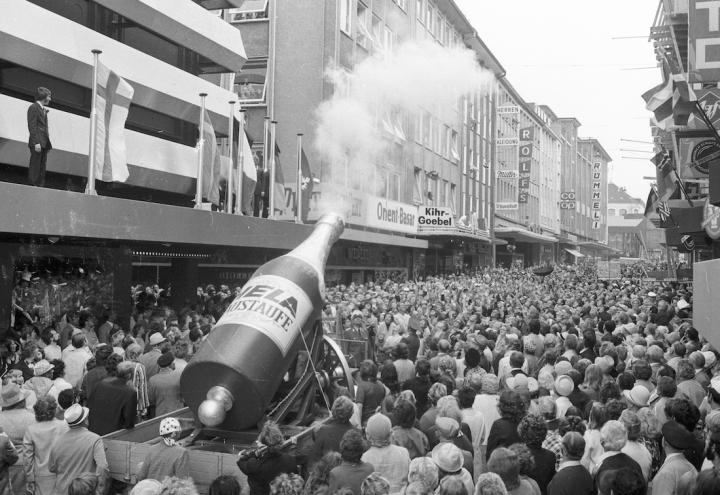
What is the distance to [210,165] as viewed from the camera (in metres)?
18.4

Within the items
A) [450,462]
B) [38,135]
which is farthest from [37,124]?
[450,462]

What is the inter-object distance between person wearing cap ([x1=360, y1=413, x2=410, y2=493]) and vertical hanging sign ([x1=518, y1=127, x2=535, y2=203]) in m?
57.1

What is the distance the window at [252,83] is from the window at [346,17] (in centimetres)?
333

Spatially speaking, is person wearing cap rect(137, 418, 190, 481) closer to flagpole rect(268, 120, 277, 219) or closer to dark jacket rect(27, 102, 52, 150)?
dark jacket rect(27, 102, 52, 150)

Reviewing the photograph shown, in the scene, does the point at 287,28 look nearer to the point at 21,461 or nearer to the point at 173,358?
the point at 173,358

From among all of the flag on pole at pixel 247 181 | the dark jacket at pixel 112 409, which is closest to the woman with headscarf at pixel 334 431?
the dark jacket at pixel 112 409

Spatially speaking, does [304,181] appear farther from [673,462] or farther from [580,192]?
[580,192]

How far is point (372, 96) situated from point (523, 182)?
38.0 metres

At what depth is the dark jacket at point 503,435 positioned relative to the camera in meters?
6.82

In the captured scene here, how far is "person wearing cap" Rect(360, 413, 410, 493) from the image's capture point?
6.14 m

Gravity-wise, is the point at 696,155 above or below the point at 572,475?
above

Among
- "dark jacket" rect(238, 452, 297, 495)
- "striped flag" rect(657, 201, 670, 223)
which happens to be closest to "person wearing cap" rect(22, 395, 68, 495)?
"dark jacket" rect(238, 452, 297, 495)

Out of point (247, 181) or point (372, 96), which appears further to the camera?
point (372, 96)

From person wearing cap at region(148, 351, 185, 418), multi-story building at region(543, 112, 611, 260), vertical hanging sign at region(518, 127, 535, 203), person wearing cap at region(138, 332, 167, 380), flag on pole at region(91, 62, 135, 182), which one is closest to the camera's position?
person wearing cap at region(148, 351, 185, 418)
